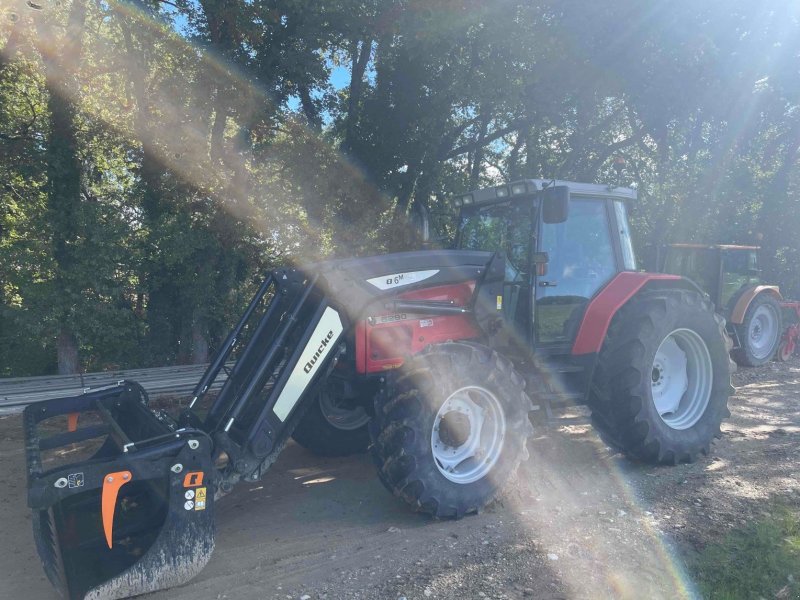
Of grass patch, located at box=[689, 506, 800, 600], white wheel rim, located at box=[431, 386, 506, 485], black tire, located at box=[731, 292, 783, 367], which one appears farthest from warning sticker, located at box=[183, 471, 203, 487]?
black tire, located at box=[731, 292, 783, 367]

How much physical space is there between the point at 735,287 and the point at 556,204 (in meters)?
8.22

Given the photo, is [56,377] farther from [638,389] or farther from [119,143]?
[638,389]

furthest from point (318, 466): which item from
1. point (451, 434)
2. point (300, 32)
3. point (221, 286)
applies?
point (300, 32)

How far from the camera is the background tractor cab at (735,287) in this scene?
36.8 feet

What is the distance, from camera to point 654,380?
5.86 meters

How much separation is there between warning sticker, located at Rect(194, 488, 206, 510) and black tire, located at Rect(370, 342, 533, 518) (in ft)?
3.75

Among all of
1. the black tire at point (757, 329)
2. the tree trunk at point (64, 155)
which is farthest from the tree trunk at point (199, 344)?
the black tire at point (757, 329)

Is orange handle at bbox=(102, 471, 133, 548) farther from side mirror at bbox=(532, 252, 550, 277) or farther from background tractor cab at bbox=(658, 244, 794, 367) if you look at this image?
background tractor cab at bbox=(658, 244, 794, 367)

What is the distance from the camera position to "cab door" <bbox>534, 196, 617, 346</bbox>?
17.8 feet

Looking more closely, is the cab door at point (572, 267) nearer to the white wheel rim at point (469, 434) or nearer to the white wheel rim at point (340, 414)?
the white wheel rim at point (469, 434)

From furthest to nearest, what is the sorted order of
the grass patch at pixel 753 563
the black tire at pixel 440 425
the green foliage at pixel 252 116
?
the green foliage at pixel 252 116 < the black tire at pixel 440 425 < the grass patch at pixel 753 563

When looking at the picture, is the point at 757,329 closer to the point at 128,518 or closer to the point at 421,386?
the point at 421,386

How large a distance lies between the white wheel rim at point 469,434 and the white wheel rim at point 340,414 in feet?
5.05

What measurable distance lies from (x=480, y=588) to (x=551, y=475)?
6.88ft
